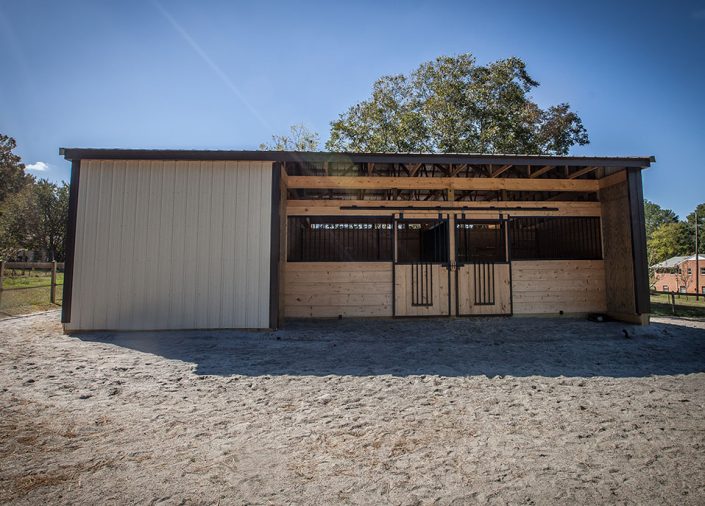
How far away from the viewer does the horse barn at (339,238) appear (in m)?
5.39

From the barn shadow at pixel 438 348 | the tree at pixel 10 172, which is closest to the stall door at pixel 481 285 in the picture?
the barn shadow at pixel 438 348

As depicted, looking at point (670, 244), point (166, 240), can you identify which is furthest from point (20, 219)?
point (670, 244)

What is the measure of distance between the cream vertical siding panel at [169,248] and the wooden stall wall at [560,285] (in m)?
4.98

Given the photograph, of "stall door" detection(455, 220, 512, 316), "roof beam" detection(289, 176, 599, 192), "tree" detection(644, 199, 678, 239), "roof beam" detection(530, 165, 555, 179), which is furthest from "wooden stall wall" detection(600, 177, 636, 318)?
"tree" detection(644, 199, 678, 239)

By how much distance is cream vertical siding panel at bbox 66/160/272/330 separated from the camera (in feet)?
17.6

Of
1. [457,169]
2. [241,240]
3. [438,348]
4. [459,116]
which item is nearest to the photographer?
[438,348]

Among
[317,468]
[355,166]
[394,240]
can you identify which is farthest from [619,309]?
[317,468]

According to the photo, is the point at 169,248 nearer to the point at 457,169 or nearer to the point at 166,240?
the point at 166,240

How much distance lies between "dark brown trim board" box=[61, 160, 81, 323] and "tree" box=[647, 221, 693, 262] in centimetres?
5645

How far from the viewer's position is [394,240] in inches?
275

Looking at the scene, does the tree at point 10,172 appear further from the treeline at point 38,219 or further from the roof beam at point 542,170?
the roof beam at point 542,170

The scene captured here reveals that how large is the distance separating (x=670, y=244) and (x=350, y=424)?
58281 millimetres

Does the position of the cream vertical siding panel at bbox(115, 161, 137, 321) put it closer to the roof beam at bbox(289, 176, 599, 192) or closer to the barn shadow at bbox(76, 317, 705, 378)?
the barn shadow at bbox(76, 317, 705, 378)

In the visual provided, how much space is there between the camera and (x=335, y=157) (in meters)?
5.64
